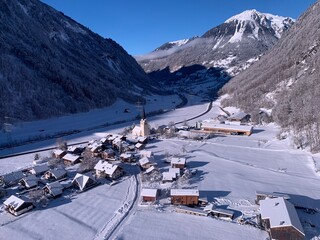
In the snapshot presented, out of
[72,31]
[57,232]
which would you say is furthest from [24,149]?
[72,31]

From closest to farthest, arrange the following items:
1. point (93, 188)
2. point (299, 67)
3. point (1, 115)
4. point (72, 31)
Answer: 1. point (93, 188)
2. point (1, 115)
3. point (299, 67)
4. point (72, 31)

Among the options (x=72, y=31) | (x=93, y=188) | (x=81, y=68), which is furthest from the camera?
(x=72, y=31)

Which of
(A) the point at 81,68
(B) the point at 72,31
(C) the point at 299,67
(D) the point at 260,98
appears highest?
(B) the point at 72,31

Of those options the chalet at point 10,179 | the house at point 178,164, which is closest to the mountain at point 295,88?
the house at point 178,164

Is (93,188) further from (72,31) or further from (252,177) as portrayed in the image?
(72,31)

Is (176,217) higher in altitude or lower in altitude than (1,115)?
lower

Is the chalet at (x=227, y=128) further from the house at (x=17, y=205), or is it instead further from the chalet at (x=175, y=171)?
the house at (x=17, y=205)

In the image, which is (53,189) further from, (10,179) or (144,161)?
(144,161)
